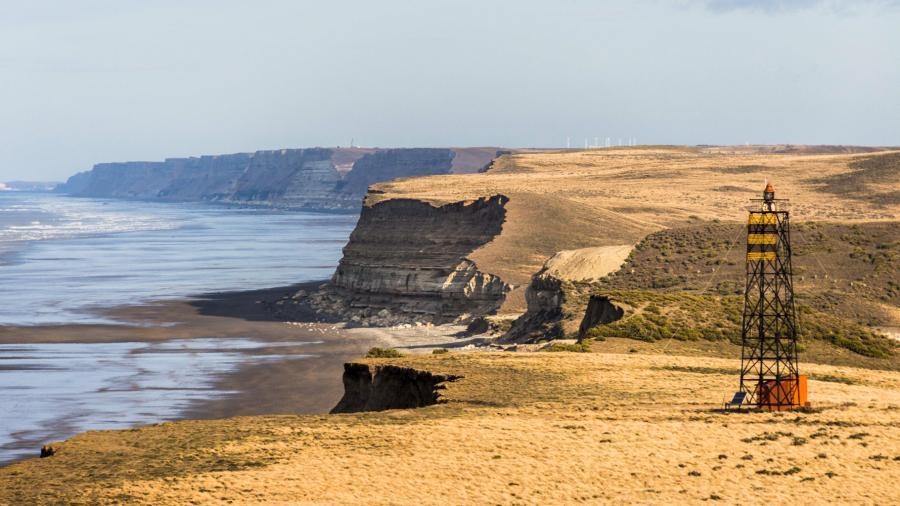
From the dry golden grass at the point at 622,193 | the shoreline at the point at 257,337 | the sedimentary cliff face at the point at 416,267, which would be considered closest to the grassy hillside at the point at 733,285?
the dry golden grass at the point at 622,193

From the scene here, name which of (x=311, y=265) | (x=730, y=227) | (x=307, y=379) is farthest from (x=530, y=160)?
(x=307, y=379)

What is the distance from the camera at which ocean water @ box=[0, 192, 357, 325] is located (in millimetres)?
88125

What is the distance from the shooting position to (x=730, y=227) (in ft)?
264

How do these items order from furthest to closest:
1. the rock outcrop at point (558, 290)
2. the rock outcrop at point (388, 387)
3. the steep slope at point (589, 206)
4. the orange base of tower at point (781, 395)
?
the steep slope at point (589, 206)
the rock outcrop at point (558, 290)
the rock outcrop at point (388, 387)
the orange base of tower at point (781, 395)

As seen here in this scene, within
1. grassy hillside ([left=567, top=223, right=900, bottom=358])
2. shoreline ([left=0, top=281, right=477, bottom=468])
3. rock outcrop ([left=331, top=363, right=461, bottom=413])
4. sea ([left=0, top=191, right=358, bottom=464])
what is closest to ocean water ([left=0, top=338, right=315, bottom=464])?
sea ([left=0, top=191, right=358, bottom=464])

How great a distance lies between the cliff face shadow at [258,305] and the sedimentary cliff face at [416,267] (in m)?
2.03

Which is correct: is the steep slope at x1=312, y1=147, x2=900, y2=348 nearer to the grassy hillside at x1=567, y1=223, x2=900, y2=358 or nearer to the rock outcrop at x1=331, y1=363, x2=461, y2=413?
the grassy hillside at x1=567, y1=223, x2=900, y2=358

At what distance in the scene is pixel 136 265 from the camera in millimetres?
120000

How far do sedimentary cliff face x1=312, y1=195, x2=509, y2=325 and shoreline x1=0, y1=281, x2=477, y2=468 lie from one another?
3.85m

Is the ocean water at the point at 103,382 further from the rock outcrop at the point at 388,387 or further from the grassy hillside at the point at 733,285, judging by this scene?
the grassy hillside at the point at 733,285

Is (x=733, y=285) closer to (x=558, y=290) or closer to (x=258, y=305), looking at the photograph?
(x=558, y=290)

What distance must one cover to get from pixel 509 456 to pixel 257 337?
4518 centimetres

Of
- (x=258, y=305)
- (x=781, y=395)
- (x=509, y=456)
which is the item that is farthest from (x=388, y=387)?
(x=258, y=305)

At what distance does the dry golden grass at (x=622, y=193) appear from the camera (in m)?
92.4
